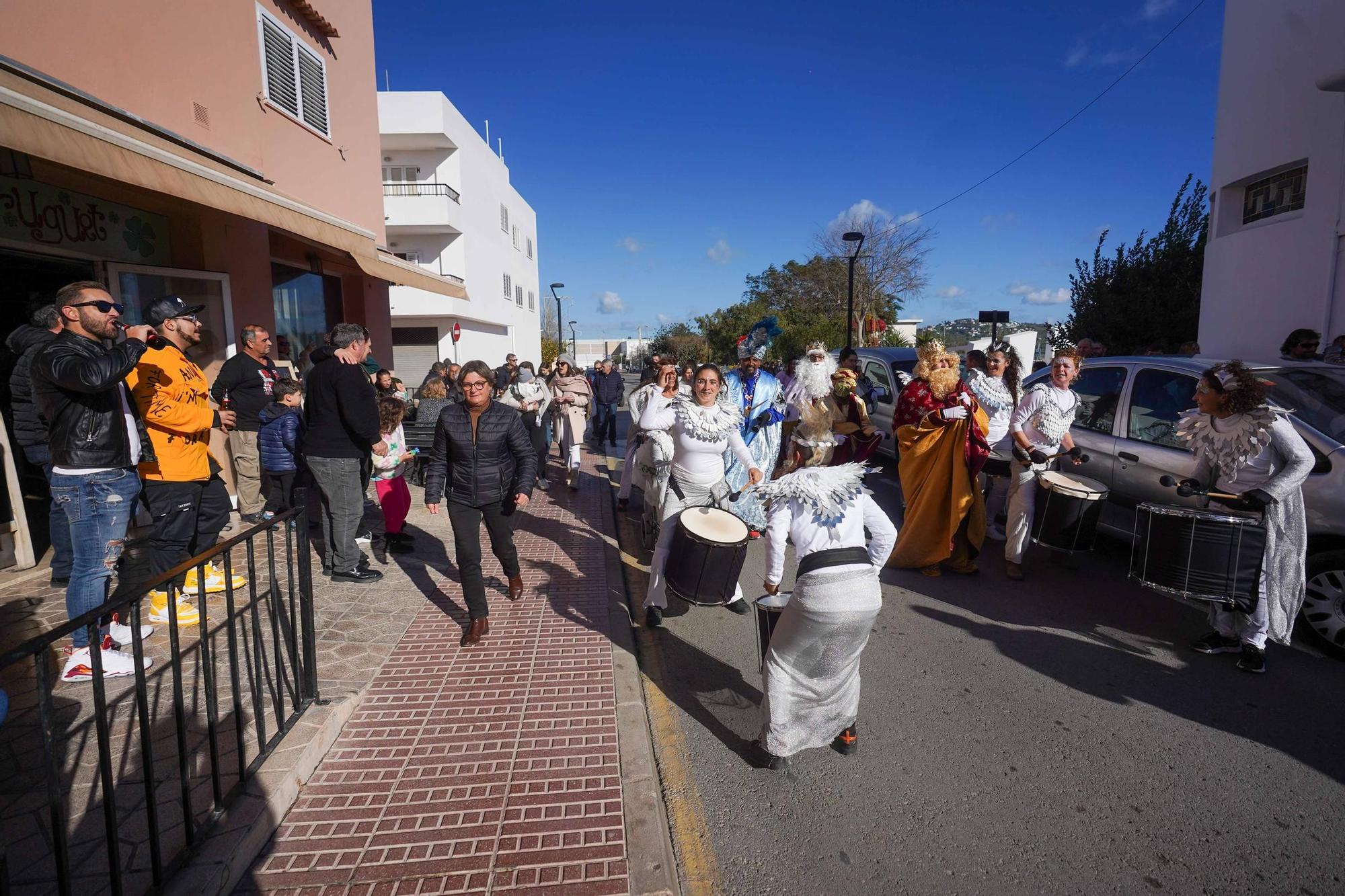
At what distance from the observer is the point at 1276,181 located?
11680mm

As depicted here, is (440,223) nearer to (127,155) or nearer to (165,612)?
(127,155)

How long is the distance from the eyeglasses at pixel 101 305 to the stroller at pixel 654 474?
11.1 feet

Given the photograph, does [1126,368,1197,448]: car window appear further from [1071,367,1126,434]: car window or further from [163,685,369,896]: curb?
[163,685,369,896]: curb

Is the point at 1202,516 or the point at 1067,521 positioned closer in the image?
the point at 1202,516

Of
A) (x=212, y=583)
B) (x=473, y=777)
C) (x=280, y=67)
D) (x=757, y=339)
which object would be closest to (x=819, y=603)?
(x=473, y=777)

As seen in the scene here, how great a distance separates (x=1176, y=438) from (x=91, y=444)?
7.16 meters

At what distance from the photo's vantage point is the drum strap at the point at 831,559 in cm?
318

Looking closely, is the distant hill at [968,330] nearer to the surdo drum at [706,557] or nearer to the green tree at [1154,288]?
the green tree at [1154,288]

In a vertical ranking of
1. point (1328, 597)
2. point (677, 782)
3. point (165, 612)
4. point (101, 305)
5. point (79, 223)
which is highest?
point (79, 223)

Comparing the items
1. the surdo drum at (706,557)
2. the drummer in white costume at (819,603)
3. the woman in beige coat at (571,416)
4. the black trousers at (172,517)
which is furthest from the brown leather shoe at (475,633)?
the woman in beige coat at (571,416)

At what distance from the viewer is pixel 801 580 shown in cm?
322

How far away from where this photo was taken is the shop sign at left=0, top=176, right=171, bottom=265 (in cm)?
566

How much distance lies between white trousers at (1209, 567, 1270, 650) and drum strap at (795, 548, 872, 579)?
281cm

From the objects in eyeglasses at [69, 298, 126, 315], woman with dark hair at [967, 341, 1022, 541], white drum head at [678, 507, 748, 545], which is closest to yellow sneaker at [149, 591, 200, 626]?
eyeglasses at [69, 298, 126, 315]
